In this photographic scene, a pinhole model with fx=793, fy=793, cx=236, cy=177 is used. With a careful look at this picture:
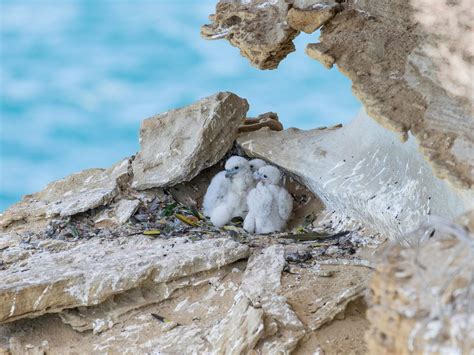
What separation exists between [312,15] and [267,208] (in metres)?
1.71

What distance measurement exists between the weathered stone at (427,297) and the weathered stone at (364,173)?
129cm

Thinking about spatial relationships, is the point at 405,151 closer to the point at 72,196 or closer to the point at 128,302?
the point at 128,302

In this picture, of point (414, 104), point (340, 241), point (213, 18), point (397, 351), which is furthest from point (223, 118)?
point (397, 351)

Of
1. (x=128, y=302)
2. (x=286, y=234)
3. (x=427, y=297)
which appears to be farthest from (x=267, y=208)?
(x=427, y=297)

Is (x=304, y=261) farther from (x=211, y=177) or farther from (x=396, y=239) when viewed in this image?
(x=211, y=177)

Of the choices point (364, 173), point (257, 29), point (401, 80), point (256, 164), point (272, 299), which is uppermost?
point (401, 80)

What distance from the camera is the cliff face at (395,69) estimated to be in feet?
12.6

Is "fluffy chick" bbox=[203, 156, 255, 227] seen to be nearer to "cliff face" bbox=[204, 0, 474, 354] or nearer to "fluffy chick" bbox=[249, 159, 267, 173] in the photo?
"fluffy chick" bbox=[249, 159, 267, 173]

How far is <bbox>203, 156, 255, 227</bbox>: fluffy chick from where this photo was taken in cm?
626

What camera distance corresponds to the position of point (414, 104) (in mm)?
4066

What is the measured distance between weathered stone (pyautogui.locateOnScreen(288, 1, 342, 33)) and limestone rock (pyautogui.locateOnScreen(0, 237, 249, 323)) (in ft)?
4.67

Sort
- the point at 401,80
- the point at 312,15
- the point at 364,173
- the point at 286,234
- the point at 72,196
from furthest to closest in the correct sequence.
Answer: the point at 72,196 → the point at 286,234 → the point at 364,173 → the point at 312,15 → the point at 401,80

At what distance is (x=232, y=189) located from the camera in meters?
6.33

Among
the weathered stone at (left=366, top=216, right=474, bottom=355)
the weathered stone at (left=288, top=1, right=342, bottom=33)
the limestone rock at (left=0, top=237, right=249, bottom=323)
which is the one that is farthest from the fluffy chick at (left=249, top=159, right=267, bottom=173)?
the weathered stone at (left=366, top=216, right=474, bottom=355)
